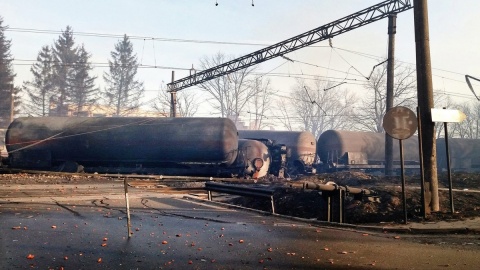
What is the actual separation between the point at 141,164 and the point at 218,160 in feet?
13.7

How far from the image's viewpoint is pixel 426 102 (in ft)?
34.0

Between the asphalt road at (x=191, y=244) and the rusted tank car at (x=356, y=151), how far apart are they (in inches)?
845

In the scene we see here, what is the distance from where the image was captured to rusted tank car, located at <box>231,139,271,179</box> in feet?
78.0

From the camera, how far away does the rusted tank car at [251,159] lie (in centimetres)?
2377

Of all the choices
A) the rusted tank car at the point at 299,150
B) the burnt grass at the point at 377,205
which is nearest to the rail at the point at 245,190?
the burnt grass at the point at 377,205

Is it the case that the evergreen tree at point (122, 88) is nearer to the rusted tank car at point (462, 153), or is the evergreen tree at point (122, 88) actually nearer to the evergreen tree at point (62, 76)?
the evergreen tree at point (62, 76)

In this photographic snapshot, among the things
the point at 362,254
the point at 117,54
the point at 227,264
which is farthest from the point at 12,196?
the point at 117,54

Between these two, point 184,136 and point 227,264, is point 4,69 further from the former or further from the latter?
point 227,264

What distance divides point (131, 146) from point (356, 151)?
16.4 m

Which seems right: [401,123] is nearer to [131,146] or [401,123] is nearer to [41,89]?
[131,146]

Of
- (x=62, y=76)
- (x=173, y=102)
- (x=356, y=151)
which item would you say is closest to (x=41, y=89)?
(x=62, y=76)

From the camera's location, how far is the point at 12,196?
12.3 metres

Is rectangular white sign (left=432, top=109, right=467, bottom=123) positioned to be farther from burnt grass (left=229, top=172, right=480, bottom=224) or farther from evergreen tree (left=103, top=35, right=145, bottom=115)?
evergreen tree (left=103, top=35, right=145, bottom=115)

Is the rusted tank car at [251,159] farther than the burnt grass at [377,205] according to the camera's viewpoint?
Yes
